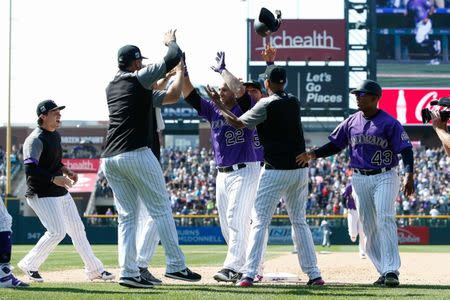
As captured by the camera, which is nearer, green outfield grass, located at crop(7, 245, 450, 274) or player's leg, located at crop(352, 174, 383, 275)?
player's leg, located at crop(352, 174, 383, 275)

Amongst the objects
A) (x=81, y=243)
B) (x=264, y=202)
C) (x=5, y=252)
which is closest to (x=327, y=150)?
(x=264, y=202)

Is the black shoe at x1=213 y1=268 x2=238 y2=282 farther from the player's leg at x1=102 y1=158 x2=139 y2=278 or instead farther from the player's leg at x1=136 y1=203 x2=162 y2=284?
the player's leg at x1=102 y1=158 x2=139 y2=278

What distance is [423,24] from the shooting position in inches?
1404

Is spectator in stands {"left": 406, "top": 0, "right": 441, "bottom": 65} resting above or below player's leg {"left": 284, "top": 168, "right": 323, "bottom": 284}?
above

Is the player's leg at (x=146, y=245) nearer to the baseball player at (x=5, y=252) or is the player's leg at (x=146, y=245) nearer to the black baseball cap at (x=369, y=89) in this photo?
the baseball player at (x=5, y=252)

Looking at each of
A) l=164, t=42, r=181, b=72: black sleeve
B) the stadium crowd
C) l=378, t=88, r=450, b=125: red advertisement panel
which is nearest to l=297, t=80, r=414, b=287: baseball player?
l=164, t=42, r=181, b=72: black sleeve

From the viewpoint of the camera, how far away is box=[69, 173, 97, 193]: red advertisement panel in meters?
42.7

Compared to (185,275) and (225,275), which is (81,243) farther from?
(185,275)

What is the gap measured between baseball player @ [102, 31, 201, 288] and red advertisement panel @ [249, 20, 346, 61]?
26.1 m

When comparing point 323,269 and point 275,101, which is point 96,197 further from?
point 275,101

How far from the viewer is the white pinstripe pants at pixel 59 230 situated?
370 inches

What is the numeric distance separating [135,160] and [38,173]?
6.14ft

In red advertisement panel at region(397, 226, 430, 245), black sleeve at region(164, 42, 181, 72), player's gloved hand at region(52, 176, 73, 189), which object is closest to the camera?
black sleeve at region(164, 42, 181, 72)

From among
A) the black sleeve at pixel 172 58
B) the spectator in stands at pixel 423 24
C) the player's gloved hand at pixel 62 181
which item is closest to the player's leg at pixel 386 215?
the black sleeve at pixel 172 58
